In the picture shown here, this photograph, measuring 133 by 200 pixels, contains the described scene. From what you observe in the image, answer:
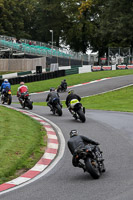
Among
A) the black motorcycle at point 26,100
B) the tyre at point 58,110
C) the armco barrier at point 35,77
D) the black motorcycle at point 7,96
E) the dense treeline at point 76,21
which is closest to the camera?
the tyre at point 58,110

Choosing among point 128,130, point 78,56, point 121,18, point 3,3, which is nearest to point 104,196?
point 128,130

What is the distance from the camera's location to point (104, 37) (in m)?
75.6

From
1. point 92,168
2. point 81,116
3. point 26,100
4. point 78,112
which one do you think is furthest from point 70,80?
point 92,168

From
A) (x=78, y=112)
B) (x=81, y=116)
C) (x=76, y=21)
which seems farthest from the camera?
(x=76, y=21)

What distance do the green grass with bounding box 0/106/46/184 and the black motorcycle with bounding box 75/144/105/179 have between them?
5.15 feet

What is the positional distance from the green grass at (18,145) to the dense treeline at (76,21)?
57.5m

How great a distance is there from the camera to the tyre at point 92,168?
8148 mm

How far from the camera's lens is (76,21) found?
81.8 m

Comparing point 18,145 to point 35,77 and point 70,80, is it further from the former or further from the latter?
point 35,77

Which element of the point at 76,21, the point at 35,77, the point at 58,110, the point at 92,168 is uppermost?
the point at 76,21

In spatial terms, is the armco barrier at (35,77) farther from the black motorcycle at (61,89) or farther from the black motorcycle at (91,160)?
the black motorcycle at (91,160)

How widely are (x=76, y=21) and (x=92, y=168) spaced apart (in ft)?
248

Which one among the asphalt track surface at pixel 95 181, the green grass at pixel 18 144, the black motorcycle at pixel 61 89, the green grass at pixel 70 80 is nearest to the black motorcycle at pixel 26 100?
the green grass at pixel 18 144

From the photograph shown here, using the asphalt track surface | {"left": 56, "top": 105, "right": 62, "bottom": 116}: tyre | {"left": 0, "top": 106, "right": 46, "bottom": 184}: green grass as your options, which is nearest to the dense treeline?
{"left": 56, "top": 105, "right": 62, "bottom": 116}: tyre
